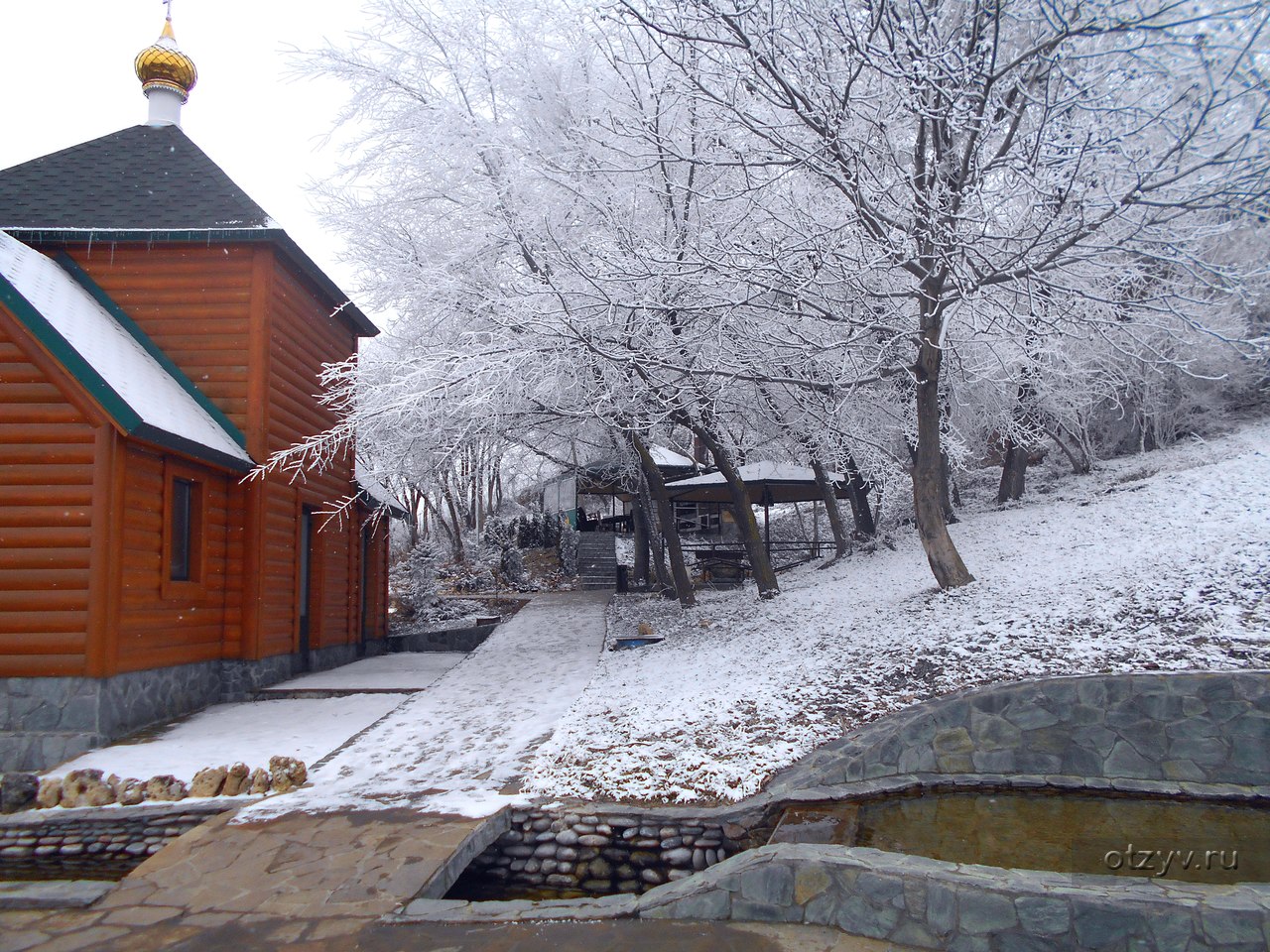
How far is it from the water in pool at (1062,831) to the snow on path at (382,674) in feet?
19.1

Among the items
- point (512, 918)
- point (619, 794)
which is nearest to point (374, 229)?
point (619, 794)

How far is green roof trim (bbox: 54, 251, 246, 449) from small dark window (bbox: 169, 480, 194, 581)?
32.5 inches

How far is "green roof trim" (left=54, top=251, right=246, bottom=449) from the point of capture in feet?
29.8

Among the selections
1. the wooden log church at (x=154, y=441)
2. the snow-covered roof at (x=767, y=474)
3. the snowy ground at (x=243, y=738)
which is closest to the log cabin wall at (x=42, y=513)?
the wooden log church at (x=154, y=441)

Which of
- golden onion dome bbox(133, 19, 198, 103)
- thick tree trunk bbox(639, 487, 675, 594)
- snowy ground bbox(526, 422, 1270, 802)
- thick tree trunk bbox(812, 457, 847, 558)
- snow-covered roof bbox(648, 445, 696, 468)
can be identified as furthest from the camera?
snow-covered roof bbox(648, 445, 696, 468)

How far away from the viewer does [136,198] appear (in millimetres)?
9711

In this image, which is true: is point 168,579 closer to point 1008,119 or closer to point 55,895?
point 55,895

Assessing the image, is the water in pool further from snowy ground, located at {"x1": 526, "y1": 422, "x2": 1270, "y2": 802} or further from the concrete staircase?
the concrete staircase

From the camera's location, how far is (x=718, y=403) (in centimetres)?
1094

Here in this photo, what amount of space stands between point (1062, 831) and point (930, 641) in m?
2.02

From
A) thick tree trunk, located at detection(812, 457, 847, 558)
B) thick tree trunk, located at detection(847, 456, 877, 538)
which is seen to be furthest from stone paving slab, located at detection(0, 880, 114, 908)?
thick tree trunk, located at detection(847, 456, 877, 538)

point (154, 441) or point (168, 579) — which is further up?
point (154, 441)

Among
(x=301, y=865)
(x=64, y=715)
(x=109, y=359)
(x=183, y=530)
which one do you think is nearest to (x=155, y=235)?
(x=109, y=359)

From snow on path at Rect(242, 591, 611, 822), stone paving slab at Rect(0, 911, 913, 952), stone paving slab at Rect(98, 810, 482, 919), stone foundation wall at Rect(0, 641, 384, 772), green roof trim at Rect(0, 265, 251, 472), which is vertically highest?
green roof trim at Rect(0, 265, 251, 472)
